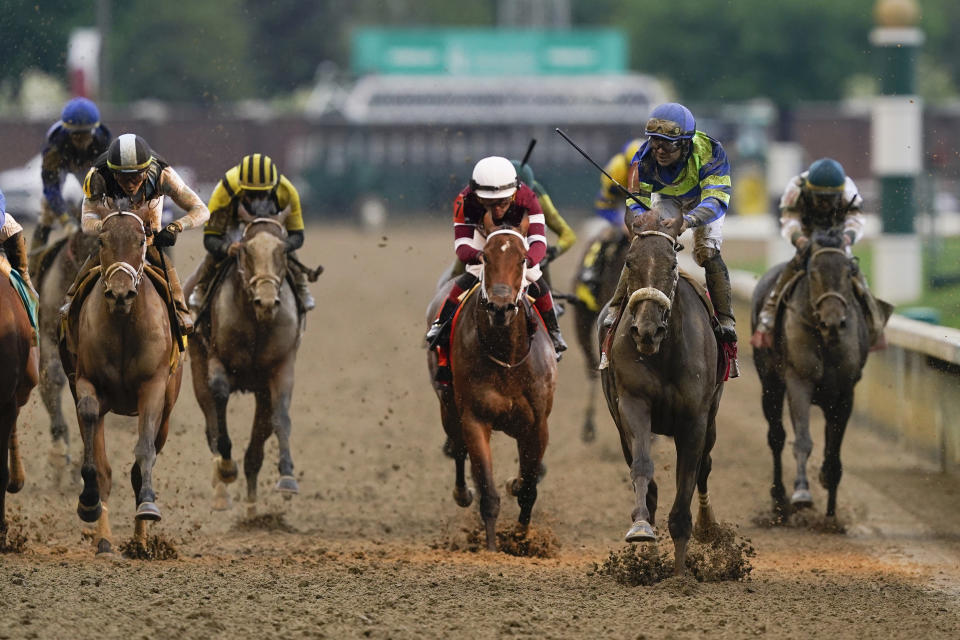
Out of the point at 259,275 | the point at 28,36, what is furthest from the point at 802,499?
the point at 28,36

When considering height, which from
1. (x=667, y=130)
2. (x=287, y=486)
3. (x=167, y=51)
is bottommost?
Result: (x=287, y=486)

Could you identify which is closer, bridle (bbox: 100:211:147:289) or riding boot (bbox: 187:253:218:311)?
bridle (bbox: 100:211:147:289)

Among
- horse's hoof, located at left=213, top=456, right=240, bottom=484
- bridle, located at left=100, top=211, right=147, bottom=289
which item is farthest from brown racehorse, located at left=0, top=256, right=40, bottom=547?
horse's hoof, located at left=213, top=456, right=240, bottom=484

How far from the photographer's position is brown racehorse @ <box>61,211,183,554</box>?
9.34m

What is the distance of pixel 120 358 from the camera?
9.58m

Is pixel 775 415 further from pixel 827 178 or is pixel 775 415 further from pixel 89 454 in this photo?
Answer: pixel 89 454

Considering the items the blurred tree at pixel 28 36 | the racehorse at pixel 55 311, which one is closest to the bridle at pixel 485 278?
the racehorse at pixel 55 311

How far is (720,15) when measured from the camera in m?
65.5

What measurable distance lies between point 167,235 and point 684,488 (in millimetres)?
3283

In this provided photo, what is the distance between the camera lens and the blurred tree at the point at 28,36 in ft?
53.7

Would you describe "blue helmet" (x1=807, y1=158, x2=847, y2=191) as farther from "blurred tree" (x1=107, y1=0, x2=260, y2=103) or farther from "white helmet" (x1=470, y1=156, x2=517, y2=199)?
"blurred tree" (x1=107, y1=0, x2=260, y2=103)

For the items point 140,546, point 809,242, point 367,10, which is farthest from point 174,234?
point 367,10

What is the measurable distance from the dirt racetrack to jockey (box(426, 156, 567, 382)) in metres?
1.33

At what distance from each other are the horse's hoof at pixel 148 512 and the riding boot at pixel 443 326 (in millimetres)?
1953
